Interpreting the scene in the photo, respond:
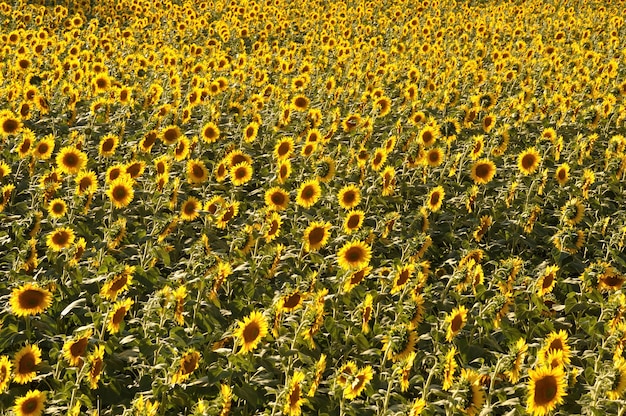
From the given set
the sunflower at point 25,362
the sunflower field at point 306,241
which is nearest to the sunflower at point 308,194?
the sunflower field at point 306,241

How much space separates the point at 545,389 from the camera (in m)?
3.98

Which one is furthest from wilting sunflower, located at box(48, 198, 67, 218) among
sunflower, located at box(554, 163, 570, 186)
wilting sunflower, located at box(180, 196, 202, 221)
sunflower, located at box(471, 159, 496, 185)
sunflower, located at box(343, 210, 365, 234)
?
sunflower, located at box(554, 163, 570, 186)

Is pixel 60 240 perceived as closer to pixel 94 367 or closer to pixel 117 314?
pixel 117 314

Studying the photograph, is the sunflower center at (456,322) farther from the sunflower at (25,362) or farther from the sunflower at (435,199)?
the sunflower at (25,362)

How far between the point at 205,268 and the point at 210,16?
1478cm

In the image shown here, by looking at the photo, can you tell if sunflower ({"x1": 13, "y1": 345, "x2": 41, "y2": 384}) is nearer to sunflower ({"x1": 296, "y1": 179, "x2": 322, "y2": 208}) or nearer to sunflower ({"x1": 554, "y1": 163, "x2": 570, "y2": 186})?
sunflower ({"x1": 296, "y1": 179, "x2": 322, "y2": 208})

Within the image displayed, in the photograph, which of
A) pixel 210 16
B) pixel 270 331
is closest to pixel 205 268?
pixel 270 331

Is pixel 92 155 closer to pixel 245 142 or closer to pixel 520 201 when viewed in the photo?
pixel 245 142

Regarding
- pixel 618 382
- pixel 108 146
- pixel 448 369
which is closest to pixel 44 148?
pixel 108 146

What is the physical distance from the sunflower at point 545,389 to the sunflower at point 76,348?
301cm

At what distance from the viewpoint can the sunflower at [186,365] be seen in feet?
13.8

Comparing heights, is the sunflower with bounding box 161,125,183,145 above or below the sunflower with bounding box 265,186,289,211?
above

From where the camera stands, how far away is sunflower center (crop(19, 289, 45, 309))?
4.73 m

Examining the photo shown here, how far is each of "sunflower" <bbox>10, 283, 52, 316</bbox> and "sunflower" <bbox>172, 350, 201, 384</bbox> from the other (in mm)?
1334
